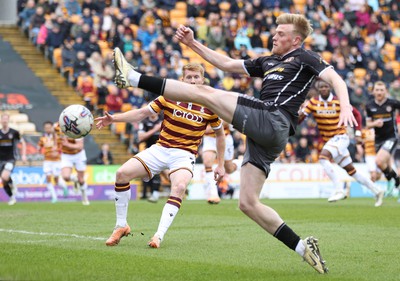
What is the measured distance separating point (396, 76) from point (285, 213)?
60.7 feet

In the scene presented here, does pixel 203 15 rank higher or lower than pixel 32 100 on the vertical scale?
higher

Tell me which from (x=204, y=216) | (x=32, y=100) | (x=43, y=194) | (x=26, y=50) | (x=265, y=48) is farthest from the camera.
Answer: (x=265, y=48)

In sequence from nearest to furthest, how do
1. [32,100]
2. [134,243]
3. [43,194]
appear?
[134,243] → [43,194] → [32,100]

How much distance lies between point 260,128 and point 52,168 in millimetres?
15929

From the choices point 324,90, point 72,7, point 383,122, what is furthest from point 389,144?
point 72,7

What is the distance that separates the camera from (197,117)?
10.6 meters

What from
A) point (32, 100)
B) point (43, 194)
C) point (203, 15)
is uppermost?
point (203, 15)

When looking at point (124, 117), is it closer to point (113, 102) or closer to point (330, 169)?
point (330, 169)

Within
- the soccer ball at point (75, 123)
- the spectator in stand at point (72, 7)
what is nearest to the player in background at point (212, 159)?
the soccer ball at point (75, 123)

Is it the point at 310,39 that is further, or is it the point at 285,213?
the point at 310,39

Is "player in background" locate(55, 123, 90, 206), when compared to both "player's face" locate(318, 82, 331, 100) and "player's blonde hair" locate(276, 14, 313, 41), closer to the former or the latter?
"player's face" locate(318, 82, 331, 100)

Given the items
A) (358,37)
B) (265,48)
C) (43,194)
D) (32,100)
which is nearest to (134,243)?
(43,194)

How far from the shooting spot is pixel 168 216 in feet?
32.8

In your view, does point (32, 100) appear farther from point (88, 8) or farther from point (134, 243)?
point (134, 243)
